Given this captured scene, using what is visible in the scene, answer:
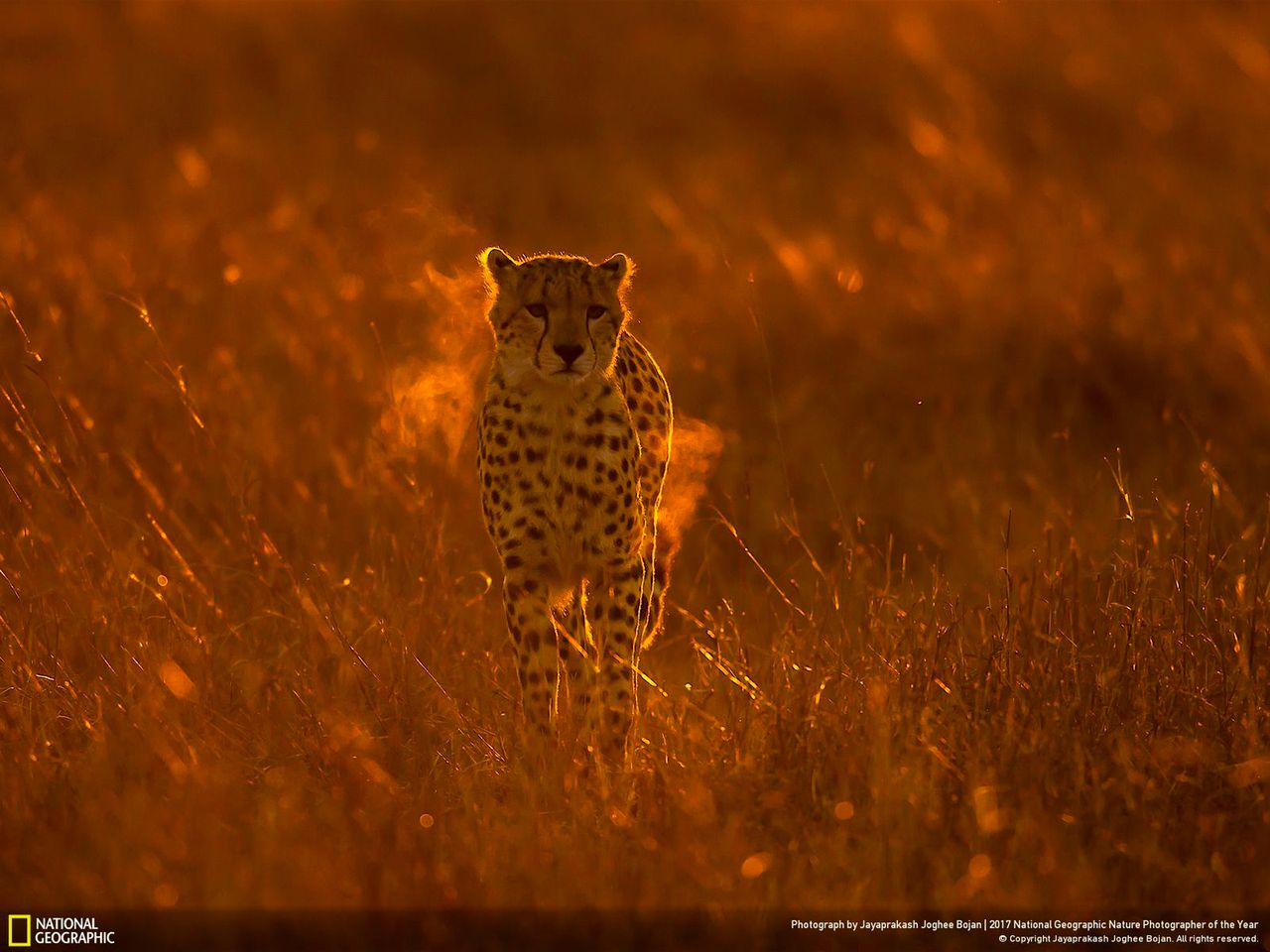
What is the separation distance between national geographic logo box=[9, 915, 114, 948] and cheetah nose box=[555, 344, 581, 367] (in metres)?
1.43

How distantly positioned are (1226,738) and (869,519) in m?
2.07

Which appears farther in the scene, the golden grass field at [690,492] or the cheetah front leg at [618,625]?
the cheetah front leg at [618,625]

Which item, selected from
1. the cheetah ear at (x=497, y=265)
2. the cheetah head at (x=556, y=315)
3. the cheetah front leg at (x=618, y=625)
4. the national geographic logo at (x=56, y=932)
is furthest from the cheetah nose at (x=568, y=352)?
the national geographic logo at (x=56, y=932)

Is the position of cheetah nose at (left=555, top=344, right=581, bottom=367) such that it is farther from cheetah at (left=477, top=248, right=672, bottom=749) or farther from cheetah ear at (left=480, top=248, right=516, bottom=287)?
cheetah ear at (left=480, top=248, right=516, bottom=287)

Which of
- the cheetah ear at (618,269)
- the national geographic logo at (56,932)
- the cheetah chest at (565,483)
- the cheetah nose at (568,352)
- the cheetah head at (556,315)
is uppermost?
the cheetah ear at (618,269)

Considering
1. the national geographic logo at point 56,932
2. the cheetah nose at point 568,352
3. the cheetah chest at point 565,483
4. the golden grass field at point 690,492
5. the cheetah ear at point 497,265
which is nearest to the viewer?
the national geographic logo at point 56,932

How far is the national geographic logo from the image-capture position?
275 cm

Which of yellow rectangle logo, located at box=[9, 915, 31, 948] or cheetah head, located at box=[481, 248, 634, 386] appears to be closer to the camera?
yellow rectangle logo, located at box=[9, 915, 31, 948]

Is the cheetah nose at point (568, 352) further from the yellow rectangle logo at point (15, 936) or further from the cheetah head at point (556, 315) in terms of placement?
the yellow rectangle logo at point (15, 936)

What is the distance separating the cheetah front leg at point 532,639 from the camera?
11.6ft

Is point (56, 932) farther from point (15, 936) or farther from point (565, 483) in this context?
point (565, 483)

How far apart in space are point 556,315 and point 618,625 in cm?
68

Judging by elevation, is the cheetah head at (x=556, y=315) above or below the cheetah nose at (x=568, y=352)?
above

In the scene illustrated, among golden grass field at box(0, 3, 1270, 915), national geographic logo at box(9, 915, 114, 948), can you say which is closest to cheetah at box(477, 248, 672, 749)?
golden grass field at box(0, 3, 1270, 915)
